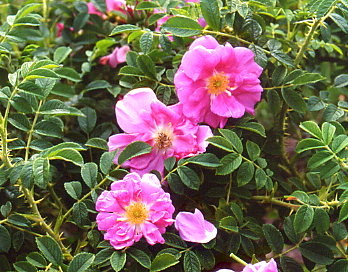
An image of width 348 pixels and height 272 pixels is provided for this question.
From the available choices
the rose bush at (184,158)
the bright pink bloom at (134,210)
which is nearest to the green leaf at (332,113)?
the rose bush at (184,158)

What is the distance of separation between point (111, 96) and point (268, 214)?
1.22 feet

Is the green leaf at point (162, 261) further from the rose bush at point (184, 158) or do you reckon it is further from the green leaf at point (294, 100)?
the green leaf at point (294, 100)

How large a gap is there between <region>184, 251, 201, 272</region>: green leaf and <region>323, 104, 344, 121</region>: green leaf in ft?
1.07

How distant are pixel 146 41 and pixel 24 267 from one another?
1.26 feet

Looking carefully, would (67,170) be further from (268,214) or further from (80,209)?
(268,214)

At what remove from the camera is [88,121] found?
1.04 meters

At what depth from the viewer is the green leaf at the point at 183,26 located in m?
0.93

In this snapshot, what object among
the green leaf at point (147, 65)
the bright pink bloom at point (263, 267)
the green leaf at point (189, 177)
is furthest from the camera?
the green leaf at point (147, 65)

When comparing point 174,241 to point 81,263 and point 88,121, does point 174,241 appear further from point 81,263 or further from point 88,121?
point 88,121

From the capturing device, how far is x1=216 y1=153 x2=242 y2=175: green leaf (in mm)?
872

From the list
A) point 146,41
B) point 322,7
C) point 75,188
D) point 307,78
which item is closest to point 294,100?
point 307,78

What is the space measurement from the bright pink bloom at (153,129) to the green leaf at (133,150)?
28 mm

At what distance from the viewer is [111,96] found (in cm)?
117

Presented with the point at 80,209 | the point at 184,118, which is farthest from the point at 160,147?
the point at 80,209
